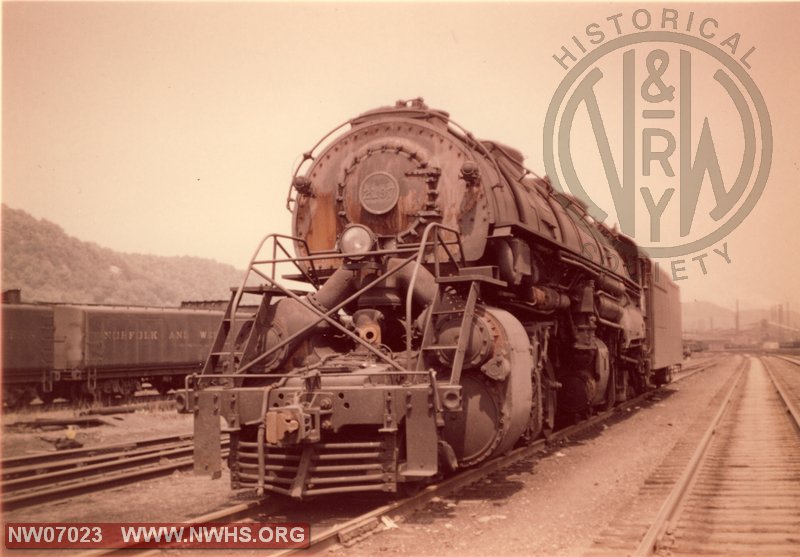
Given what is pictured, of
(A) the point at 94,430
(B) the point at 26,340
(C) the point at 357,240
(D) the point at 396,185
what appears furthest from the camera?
(B) the point at 26,340

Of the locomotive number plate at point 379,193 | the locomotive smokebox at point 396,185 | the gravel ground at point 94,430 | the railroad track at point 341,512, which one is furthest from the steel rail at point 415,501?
the gravel ground at point 94,430

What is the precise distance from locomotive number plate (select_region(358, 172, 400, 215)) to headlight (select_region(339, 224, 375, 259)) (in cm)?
32

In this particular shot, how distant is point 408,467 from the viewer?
6.07m

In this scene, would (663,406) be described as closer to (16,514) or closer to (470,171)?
(470,171)

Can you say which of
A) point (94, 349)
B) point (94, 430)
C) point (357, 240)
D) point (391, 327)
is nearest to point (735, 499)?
point (391, 327)

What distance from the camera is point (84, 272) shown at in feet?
185

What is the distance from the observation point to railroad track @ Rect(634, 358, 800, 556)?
217 inches

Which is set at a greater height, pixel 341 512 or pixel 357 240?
pixel 357 240

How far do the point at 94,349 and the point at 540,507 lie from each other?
16254 mm

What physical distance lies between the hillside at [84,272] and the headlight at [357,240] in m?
4.33

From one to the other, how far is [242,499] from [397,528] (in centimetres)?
215

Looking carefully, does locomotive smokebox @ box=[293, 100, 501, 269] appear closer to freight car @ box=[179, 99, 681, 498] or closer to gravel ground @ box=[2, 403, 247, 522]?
freight car @ box=[179, 99, 681, 498]

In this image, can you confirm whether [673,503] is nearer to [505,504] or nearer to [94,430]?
[505,504]

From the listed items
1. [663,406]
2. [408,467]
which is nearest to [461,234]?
[408,467]
